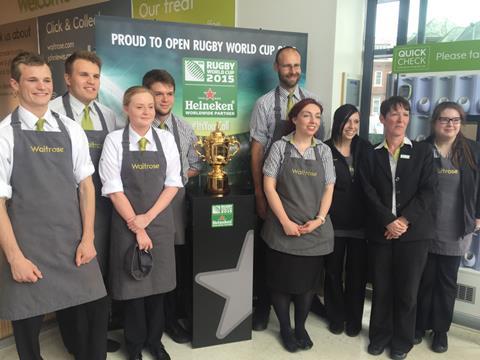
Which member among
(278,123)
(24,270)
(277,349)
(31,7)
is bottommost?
(277,349)

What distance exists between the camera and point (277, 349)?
8.51ft

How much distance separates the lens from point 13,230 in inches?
68.9

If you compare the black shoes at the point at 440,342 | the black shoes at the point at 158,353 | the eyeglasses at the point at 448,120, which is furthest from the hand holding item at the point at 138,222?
the black shoes at the point at 440,342

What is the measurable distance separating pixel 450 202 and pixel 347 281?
78 cm

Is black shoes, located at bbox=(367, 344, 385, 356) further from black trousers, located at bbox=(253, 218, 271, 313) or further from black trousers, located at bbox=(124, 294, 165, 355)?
black trousers, located at bbox=(124, 294, 165, 355)

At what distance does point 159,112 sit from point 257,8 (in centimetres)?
158

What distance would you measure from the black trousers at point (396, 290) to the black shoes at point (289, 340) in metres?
0.46

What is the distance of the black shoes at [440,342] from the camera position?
2.59 metres

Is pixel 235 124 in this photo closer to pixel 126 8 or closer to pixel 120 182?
pixel 120 182

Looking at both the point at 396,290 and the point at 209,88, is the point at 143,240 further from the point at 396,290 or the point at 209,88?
the point at 396,290

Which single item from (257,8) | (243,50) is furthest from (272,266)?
(257,8)

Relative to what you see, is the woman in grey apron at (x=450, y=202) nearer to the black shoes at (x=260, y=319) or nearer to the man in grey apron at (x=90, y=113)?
the black shoes at (x=260, y=319)

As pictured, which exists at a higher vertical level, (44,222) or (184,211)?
(44,222)

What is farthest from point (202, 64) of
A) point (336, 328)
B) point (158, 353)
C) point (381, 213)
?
point (336, 328)
